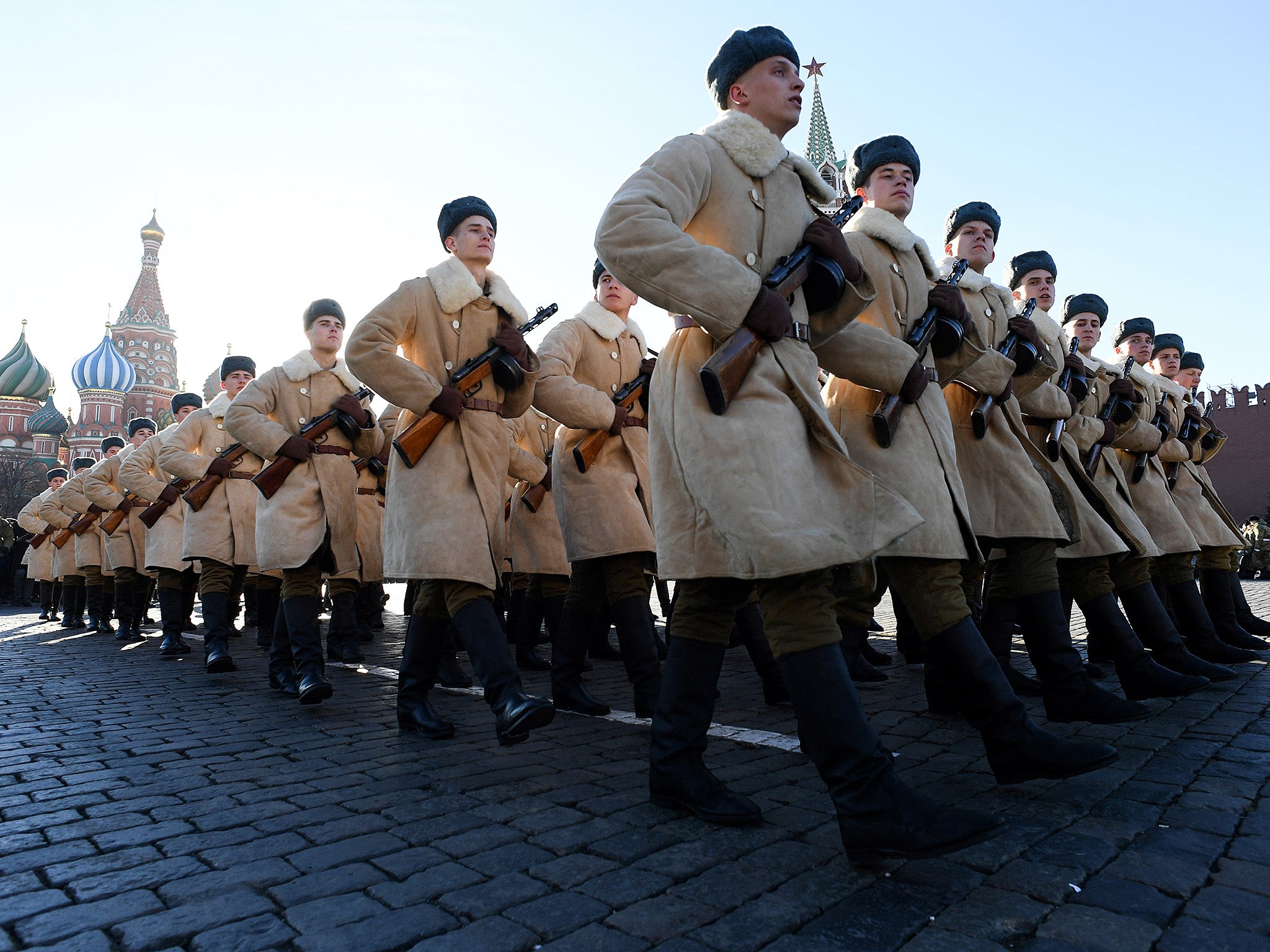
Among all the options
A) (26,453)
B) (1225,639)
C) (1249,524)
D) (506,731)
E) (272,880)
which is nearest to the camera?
(272,880)

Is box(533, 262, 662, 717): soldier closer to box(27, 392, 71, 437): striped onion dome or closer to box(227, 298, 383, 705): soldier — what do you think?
box(227, 298, 383, 705): soldier

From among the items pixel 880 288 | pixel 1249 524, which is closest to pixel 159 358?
pixel 1249 524

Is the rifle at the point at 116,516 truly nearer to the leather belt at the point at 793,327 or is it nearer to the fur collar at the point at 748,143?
the leather belt at the point at 793,327

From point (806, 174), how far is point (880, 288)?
65cm

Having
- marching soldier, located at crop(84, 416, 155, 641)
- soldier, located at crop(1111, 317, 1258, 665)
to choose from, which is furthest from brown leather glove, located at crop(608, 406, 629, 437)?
marching soldier, located at crop(84, 416, 155, 641)

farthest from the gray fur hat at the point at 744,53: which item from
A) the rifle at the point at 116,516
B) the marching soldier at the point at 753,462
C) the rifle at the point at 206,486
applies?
the rifle at the point at 116,516

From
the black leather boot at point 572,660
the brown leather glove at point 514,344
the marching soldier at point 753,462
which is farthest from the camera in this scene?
the black leather boot at point 572,660

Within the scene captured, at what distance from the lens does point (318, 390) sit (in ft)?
18.3

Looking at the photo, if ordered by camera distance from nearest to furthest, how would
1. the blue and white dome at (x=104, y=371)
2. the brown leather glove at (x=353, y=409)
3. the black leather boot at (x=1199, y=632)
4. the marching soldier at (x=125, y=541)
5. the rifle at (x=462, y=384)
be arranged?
1. the rifle at (x=462, y=384)
2. the brown leather glove at (x=353, y=409)
3. the black leather boot at (x=1199, y=632)
4. the marching soldier at (x=125, y=541)
5. the blue and white dome at (x=104, y=371)

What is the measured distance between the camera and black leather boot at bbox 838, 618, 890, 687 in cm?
390

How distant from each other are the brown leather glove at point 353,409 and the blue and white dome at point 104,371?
256 feet

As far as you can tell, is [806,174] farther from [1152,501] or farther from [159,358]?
[159,358]

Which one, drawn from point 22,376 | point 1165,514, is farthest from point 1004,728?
point 22,376

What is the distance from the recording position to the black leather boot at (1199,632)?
5355mm
